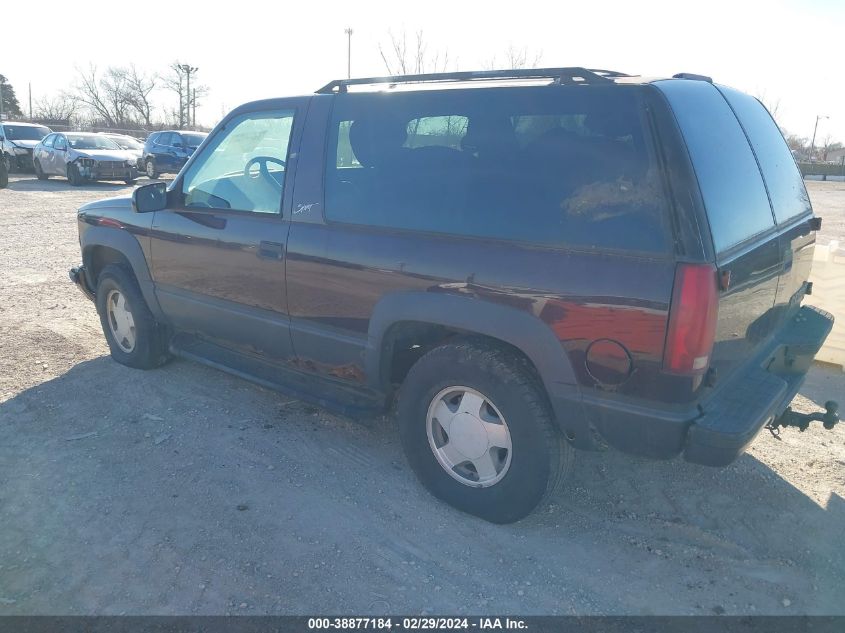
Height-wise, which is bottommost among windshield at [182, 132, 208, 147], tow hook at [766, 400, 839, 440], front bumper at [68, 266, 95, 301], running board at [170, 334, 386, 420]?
running board at [170, 334, 386, 420]

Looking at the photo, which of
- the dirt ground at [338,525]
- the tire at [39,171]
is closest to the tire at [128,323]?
the dirt ground at [338,525]

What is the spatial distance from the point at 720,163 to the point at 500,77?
1.08 metres

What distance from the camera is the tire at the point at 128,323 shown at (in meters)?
4.86

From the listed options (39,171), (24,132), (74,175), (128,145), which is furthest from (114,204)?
(24,132)

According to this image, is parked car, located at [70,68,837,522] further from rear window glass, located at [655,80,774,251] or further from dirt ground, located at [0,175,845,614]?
dirt ground, located at [0,175,845,614]

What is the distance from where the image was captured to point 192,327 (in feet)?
14.9

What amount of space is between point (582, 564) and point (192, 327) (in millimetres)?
2987

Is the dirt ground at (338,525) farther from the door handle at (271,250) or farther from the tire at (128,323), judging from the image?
the door handle at (271,250)

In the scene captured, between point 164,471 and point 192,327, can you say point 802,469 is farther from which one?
point 192,327

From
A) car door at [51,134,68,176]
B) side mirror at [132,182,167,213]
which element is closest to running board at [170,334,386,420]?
side mirror at [132,182,167,213]

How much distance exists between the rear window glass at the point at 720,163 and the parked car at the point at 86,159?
65.9ft

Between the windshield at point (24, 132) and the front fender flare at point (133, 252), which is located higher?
the windshield at point (24, 132)

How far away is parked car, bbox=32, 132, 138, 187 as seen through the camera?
19.8 metres

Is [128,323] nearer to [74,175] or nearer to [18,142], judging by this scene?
[74,175]
